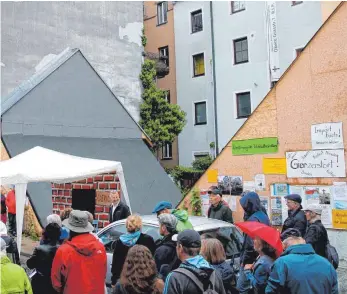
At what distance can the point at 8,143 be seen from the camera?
529 inches

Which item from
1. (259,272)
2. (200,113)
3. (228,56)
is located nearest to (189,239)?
(259,272)

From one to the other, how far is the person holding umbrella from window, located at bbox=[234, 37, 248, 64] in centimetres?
2259

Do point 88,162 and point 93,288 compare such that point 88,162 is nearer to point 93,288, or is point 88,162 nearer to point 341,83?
point 93,288

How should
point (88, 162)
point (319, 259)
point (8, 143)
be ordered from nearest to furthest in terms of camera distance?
point (319, 259), point (88, 162), point (8, 143)

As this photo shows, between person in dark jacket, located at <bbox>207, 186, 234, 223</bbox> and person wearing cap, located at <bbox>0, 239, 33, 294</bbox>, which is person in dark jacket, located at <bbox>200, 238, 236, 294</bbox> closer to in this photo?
person wearing cap, located at <bbox>0, 239, 33, 294</bbox>

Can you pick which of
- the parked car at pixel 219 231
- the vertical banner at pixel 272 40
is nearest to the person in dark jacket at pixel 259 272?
the parked car at pixel 219 231

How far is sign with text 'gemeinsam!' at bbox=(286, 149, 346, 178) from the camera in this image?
787cm

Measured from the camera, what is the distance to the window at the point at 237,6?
25.3 meters

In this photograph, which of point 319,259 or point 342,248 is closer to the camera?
point 319,259

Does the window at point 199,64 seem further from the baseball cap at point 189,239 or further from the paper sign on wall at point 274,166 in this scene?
the baseball cap at point 189,239

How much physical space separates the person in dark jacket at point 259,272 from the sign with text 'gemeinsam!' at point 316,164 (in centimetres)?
456

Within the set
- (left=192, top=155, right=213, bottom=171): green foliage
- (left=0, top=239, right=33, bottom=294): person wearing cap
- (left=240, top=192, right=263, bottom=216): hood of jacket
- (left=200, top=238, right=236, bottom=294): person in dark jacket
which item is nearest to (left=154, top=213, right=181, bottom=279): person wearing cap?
(left=200, top=238, right=236, bottom=294): person in dark jacket

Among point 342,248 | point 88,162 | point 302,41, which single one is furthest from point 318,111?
point 302,41

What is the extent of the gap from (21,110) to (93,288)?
36.8 ft
